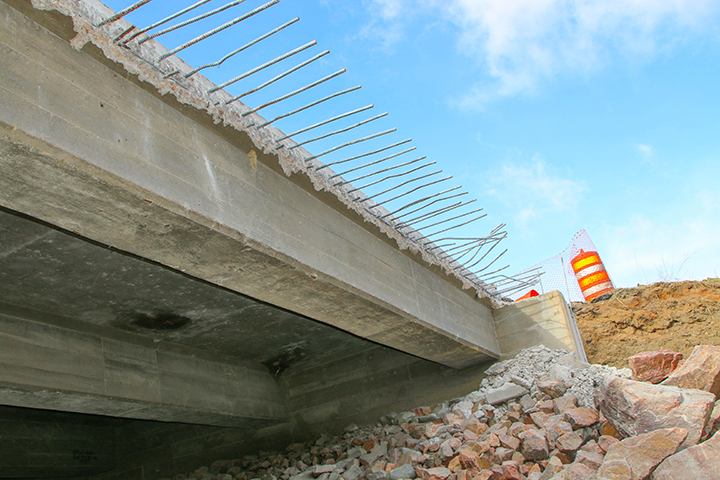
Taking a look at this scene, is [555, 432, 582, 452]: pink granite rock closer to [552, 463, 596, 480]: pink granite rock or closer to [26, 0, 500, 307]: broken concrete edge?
[552, 463, 596, 480]: pink granite rock

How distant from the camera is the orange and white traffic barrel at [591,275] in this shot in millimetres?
12680

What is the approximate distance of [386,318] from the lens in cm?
628

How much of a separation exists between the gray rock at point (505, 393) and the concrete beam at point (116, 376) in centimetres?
342

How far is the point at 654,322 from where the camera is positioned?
9203mm

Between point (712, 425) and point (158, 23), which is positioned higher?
point (158, 23)

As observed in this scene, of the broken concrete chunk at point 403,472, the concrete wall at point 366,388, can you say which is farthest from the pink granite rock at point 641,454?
the concrete wall at point 366,388

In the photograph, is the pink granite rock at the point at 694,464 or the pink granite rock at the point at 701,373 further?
the pink granite rock at the point at 701,373

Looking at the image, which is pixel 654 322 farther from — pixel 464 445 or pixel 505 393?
pixel 464 445

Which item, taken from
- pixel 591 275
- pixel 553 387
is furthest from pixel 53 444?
pixel 591 275

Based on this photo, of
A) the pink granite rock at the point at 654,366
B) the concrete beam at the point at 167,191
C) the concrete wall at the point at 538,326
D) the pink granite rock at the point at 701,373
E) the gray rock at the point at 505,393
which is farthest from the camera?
the concrete wall at the point at 538,326

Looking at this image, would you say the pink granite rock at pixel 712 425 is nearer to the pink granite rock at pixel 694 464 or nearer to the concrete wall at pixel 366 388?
the pink granite rock at pixel 694 464

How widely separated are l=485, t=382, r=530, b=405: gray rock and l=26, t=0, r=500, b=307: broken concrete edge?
3120 mm

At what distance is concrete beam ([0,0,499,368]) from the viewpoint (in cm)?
328

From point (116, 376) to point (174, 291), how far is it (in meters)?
1.39
